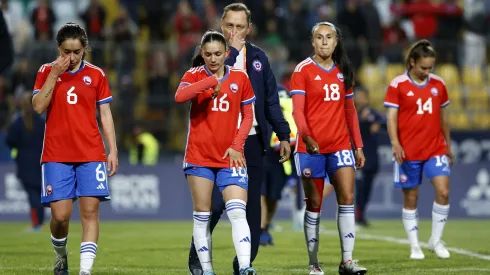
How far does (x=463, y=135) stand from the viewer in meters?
22.5

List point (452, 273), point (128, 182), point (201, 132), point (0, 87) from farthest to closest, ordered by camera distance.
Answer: point (0, 87)
point (128, 182)
point (452, 273)
point (201, 132)

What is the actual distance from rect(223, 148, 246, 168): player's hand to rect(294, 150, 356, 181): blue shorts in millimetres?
1243

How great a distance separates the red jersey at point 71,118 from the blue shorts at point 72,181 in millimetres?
69

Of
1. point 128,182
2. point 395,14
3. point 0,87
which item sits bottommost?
point 128,182

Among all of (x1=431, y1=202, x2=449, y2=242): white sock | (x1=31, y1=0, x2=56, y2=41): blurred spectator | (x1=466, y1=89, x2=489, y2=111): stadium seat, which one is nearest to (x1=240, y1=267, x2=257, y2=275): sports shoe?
(x1=431, y1=202, x2=449, y2=242): white sock

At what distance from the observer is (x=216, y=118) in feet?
30.0

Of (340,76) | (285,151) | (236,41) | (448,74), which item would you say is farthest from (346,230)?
(448,74)

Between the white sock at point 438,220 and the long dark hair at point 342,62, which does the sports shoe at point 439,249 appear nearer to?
the white sock at point 438,220

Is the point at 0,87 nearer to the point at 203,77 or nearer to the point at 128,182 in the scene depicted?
the point at 128,182

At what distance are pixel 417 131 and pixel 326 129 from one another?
271cm

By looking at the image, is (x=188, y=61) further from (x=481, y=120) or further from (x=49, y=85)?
(x=49, y=85)

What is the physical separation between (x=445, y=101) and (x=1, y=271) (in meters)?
5.50

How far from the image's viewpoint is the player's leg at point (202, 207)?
9109 mm

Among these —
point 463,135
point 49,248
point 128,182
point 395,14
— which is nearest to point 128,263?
point 49,248
